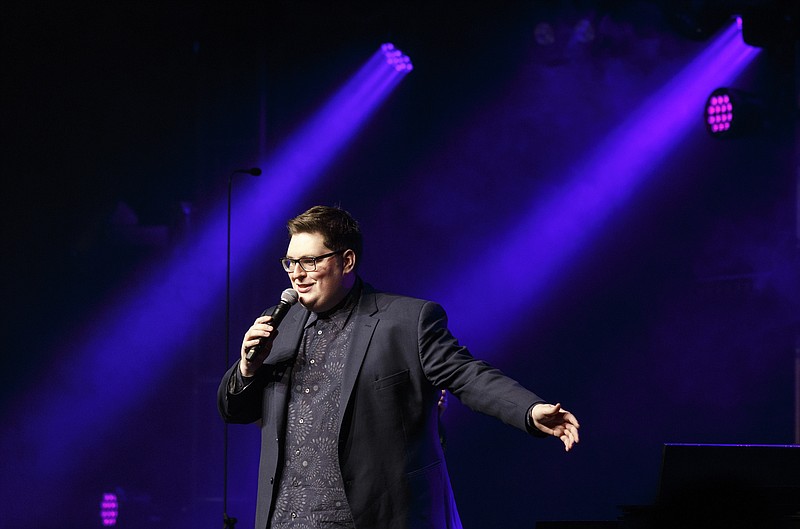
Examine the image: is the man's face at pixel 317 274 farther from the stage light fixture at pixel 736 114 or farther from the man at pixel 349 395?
the stage light fixture at pixel 736 114

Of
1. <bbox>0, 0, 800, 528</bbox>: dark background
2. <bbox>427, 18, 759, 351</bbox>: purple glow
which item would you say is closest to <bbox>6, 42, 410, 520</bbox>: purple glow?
<bbox>0, 0, 800, 528</bbox>: dark background

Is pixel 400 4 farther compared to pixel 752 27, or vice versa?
pixel 400 4

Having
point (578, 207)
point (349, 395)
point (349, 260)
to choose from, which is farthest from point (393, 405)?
point (578, 207)

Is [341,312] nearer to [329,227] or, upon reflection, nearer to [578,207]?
[329,227]

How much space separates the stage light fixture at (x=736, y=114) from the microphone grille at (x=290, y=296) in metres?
4.08

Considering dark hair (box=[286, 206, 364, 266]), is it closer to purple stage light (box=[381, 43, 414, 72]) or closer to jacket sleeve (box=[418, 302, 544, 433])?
jacket sleeve (box=[418, 302, 544, 433])

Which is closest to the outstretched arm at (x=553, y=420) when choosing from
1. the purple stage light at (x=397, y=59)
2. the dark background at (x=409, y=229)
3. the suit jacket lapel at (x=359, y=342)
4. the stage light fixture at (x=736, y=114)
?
the suit jacket lapel at (x=359, y=342)

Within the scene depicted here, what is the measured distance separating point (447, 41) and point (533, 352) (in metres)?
2.66

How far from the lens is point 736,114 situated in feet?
19.0

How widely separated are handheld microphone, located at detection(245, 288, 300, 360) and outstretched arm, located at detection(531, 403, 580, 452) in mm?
780

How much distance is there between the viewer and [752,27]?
18.5 feet

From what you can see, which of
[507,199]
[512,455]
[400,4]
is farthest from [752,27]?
[512,455]

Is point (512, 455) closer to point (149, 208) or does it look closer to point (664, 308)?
point (664, 308)

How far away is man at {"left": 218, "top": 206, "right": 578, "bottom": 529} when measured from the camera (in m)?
2.49
